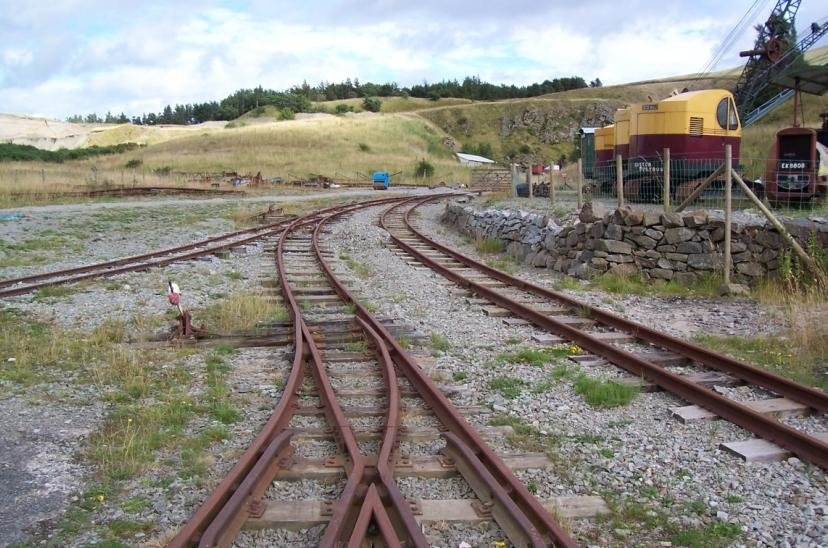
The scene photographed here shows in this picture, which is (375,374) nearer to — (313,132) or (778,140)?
(778,140)

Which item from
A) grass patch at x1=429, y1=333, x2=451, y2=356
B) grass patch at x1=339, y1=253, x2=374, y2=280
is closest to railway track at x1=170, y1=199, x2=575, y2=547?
grass patch at x1=429, y1=333, x2=451, y2=356

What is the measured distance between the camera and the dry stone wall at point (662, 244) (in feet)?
35.7

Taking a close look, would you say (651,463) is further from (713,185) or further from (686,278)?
(713,185)

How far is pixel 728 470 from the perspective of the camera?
14.7 feet

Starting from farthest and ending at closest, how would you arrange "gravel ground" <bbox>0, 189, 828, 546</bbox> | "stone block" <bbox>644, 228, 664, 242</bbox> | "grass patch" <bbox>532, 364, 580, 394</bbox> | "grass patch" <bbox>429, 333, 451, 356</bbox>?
"stone block" <bbox>644, 228, 664, 242</bbox> → "grass patch" <bbox>429, 333, 451, 356</bbox> → "grass patch" <bbox>532, 364, 580, 394</bbox> → "gravel ground" <bbox>0, 189, 828, 546</bbox>

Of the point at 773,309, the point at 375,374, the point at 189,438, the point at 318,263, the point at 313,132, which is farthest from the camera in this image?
the point at 313,132

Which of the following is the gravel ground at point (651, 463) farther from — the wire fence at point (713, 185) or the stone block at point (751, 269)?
the wire fence at point (713, 185)

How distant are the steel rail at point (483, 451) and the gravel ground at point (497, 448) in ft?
0.70

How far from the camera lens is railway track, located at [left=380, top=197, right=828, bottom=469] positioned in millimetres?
5074

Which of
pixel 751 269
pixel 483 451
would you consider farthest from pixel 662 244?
pixel 483 451

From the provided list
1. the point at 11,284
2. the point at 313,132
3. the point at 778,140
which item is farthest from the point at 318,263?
the point at 313,132

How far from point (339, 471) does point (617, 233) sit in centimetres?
887

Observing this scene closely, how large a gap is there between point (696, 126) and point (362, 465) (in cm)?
1631

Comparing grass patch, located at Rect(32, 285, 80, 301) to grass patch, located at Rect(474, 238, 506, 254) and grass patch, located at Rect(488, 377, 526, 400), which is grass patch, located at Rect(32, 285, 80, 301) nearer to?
→ grass patch, located at Rect(488, 377, 526, 400)
